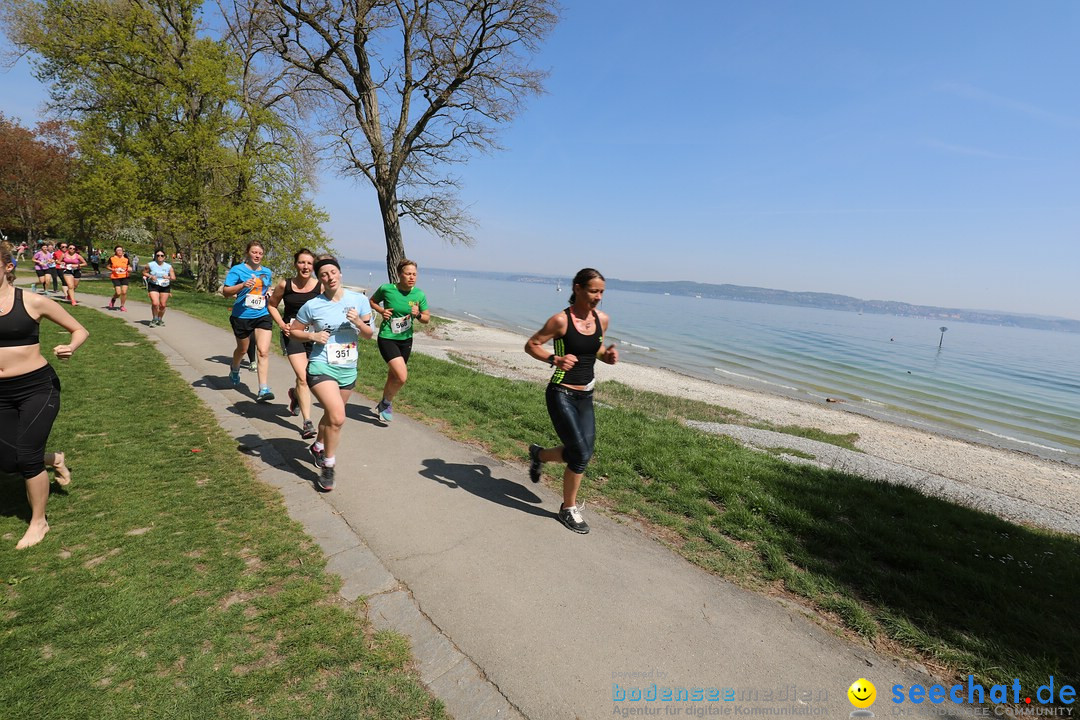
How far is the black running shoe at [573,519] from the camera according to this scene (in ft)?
14.0

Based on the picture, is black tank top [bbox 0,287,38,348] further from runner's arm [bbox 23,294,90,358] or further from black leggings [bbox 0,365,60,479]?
black leggings [bbox 0,365,60,479]

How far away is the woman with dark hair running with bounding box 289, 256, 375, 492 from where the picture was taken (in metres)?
4.59

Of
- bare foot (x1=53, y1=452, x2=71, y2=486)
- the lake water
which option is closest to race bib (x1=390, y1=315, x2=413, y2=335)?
bare foot (x1=53, y1=452, x2=71, y2=486)

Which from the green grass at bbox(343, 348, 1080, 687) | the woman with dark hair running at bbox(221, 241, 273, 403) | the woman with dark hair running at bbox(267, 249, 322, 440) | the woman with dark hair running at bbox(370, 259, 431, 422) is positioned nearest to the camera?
the green grass at bbox(343, 348, 1080, 687)

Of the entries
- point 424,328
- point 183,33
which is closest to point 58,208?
point 183,33

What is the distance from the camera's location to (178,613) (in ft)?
9.11

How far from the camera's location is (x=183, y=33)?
22.3 meters

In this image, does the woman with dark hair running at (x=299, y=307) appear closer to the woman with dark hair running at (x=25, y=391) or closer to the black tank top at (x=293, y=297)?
the black tank top at (x=293, y=297)

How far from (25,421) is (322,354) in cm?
208

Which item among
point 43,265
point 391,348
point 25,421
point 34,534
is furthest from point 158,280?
point 34,534

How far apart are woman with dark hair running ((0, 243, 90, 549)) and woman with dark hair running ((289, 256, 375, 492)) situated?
1683 millimetres

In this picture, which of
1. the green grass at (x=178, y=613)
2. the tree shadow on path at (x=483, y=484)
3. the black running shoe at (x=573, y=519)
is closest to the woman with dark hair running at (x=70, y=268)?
the green grass at (x=178, y=613)

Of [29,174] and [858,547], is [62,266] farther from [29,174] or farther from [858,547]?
[29,174]

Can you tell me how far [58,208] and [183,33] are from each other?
12194 mm
